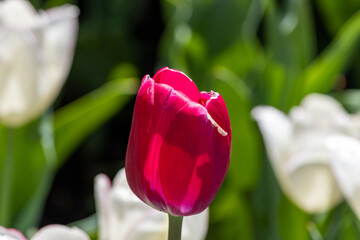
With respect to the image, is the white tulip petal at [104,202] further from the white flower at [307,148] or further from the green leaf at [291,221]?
the green leaf at [291,221]

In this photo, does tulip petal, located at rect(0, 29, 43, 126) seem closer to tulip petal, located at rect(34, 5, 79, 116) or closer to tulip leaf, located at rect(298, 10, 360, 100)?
tulip petal, located at rect(34, 5, 79, 116)

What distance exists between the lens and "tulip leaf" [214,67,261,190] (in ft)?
4.09

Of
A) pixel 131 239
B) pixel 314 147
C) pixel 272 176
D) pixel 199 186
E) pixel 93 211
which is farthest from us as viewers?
pixel 93 211

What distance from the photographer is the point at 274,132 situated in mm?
866

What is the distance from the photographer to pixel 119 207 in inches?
25.7

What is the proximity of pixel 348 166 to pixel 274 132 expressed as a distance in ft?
0.67

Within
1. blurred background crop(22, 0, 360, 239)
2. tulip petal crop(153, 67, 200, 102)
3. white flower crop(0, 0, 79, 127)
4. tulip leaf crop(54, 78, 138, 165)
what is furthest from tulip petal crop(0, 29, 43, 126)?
tulip petal crop(153, 67, 200, 102)

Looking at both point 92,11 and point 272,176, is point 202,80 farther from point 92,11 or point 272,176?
point 92,11

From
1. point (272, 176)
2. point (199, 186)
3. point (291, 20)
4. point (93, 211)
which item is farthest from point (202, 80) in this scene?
point (199, 186)

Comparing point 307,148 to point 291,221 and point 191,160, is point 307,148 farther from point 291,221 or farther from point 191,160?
point 191,160

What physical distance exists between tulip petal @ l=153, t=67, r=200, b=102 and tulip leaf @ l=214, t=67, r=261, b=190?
2.48ft

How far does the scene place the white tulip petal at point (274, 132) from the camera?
856mm

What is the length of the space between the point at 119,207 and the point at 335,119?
34cm

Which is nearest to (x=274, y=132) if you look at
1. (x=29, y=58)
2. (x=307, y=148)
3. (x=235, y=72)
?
(x=307, y=148)
